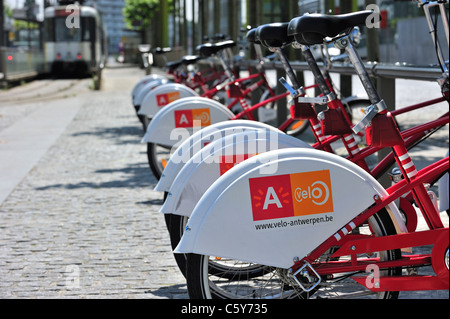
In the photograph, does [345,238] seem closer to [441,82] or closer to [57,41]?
[441,82]

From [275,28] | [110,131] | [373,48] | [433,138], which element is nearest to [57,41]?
[110,131]

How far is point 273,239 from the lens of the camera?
3041mm

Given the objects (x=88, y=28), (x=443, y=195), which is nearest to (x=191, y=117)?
(x=443, y=195)

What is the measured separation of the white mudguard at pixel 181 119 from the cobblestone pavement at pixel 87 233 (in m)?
0.57

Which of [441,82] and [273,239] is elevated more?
[441,82]

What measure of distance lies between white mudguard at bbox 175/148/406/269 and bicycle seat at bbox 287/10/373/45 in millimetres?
428

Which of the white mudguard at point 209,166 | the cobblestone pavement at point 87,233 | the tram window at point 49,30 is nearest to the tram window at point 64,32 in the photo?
the tram window at point 49,30

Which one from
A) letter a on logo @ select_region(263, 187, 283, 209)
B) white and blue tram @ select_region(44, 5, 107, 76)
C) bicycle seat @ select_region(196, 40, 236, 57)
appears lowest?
white and blue tram @ select_region(44, 5, 107, 76)

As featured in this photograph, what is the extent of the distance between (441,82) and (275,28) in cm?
85

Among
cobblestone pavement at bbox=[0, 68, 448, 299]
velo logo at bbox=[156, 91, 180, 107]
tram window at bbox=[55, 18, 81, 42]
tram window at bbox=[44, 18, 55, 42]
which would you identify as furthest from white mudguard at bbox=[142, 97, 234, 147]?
tram window at bbox=[44, 18, 55, 42]

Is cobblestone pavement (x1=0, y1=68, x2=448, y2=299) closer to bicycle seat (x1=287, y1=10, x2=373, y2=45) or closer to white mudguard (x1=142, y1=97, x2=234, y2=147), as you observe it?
white mudguard (x1=142, y1=97, x2=234, y2=147)

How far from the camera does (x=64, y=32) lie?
35.5 metres

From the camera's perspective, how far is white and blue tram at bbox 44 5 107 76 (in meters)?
34.9
